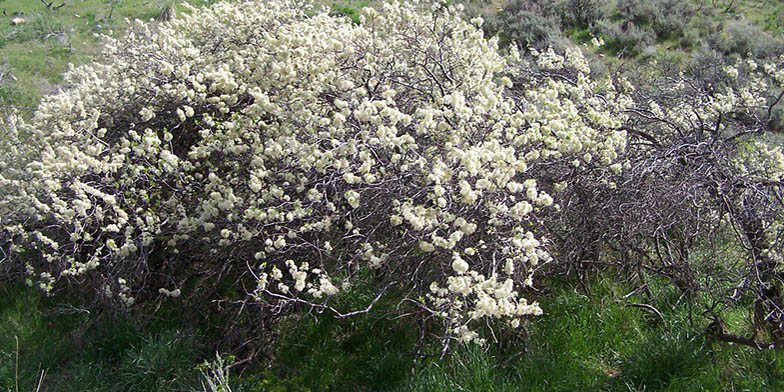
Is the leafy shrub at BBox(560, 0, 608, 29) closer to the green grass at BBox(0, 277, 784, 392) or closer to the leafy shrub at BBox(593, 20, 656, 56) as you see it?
the leafy shrub at BBox(593, 20, 656, 56)

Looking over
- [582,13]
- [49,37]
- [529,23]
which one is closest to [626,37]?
[582,13]

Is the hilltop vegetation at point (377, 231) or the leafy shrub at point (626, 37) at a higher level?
the hilltop vegetation at point (377, 231)

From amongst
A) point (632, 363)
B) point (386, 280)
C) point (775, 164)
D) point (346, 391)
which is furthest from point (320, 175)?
point (775, 164)

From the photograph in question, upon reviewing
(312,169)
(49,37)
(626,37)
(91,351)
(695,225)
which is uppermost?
(312,169)

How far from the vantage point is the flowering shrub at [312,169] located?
3.41 meters

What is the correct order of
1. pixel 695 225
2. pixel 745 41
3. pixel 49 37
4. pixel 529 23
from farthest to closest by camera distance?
pixel 529 23
pixel 49 37
pixel 745 41
pixel 695 225

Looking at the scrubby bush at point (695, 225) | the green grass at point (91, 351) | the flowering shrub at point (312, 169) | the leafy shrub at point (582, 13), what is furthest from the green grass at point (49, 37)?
the leafy shrub at point (582, 13)

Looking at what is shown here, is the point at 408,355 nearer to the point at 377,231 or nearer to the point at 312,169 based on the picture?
the point at 377,231

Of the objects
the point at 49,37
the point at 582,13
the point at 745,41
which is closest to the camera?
the point at 745,41

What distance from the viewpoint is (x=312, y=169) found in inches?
149

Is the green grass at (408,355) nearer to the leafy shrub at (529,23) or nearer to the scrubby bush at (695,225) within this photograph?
the scrubby bush at (695,225)

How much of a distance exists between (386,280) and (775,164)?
→ 2.86 metres

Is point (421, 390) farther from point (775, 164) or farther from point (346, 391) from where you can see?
point (775, 164)

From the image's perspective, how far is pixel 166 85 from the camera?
4.34 meters
